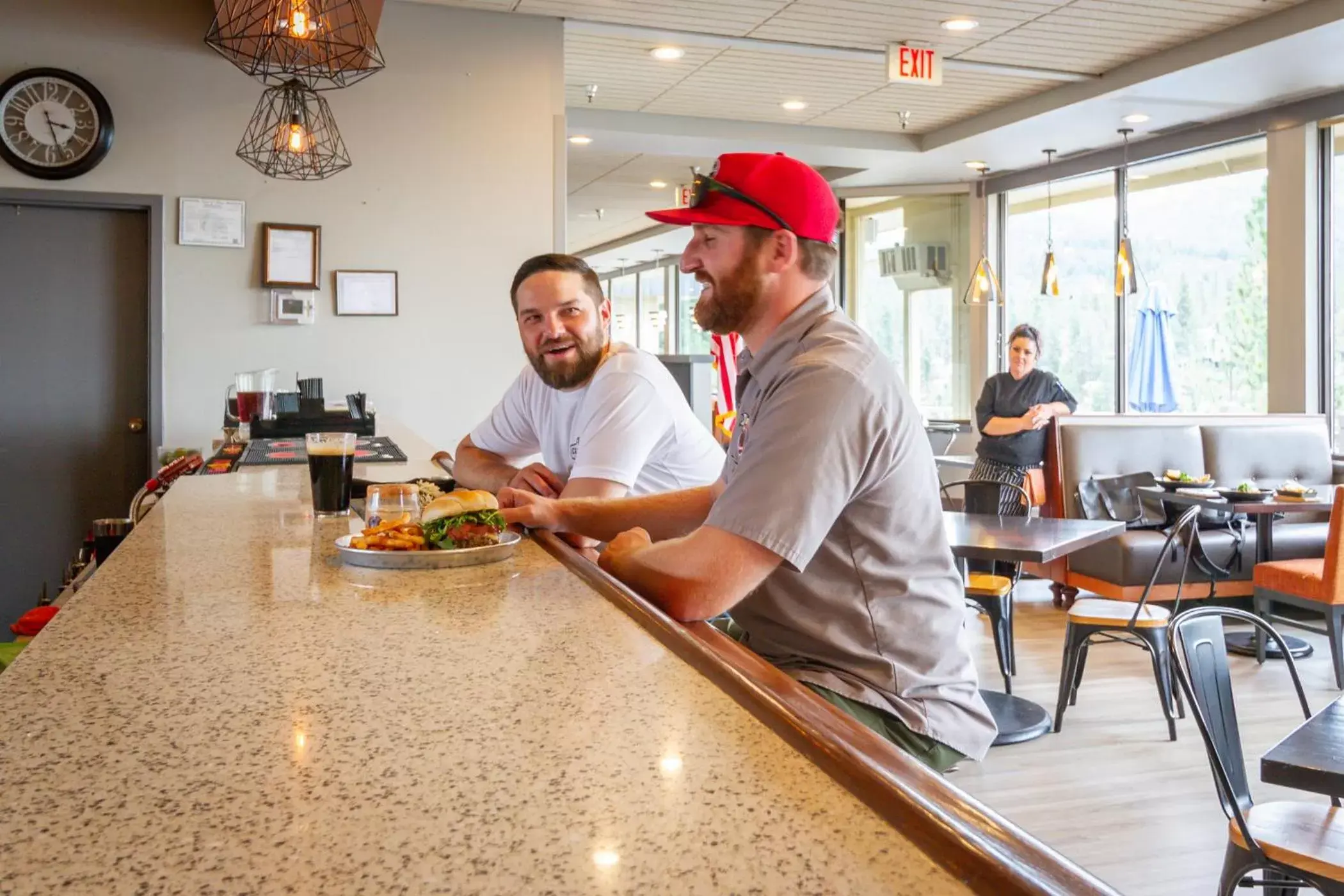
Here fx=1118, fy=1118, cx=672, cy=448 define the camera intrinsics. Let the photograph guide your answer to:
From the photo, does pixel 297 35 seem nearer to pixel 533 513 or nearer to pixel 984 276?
pixel 533 513

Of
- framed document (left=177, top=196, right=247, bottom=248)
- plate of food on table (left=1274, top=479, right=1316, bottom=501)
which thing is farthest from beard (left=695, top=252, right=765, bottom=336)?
plate of food on table (left=1274, top=479, right=1316, bottom=501)

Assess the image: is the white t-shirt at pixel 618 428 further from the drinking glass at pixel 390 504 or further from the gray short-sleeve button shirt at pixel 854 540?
the gray short-sleeve button shirt at pixel 854 540

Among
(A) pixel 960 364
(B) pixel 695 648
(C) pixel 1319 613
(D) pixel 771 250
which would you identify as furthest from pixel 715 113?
(B) pixel 695 648

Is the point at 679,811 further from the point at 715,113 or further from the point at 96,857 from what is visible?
the point at 715,113

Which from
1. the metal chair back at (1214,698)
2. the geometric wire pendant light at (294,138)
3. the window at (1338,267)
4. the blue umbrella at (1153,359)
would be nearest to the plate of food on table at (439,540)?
the metal chair back at (1214,698)

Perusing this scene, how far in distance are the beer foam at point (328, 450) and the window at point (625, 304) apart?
1415 centimetres

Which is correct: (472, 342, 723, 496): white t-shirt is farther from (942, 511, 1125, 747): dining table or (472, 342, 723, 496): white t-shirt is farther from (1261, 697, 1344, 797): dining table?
(1261, 697, 1344, 797): dining table

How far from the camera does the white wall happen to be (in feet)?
16.2

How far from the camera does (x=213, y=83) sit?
5066mm

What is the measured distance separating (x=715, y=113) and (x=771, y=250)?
6170mm

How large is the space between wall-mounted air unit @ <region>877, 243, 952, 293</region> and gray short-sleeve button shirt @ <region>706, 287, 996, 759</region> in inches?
333

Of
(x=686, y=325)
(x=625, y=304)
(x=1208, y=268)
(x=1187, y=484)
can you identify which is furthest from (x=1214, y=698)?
(x=625, y=304)

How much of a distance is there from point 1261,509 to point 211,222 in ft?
16.2

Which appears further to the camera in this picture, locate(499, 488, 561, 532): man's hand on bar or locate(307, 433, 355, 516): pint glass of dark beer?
locate(307, 433, 355, 516): pint glass of dark beer
